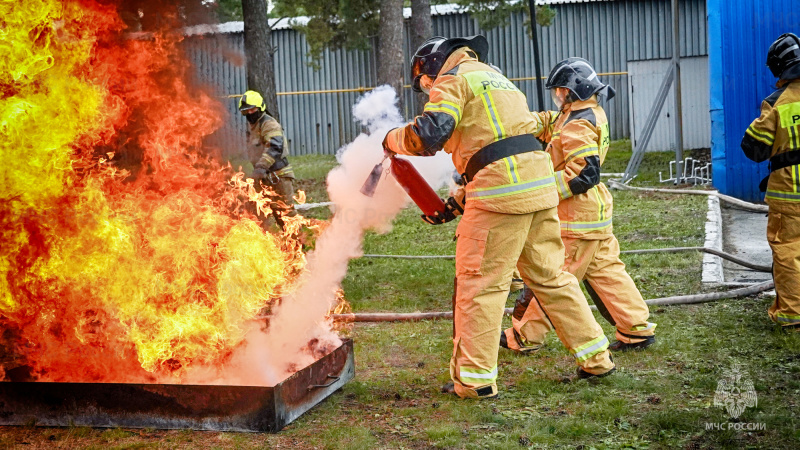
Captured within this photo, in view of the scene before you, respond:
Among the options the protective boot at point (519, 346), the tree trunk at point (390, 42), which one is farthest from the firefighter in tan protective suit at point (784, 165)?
the tree trunk at point (390, 42)

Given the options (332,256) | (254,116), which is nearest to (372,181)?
(332,256)

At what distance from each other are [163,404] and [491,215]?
2266 mm

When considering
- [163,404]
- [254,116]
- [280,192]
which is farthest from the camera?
[280,192]

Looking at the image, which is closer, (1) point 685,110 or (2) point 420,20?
(2) point 420,20

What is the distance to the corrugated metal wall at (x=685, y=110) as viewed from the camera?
22.5 meters

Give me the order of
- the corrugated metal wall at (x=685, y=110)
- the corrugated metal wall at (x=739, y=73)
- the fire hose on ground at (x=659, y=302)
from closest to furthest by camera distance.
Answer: the fire hose on ground at (x=659, y=302) < the corrugated metal wall at (x=739, y=73) < the corrugated metal wall at (x=685, y=110)

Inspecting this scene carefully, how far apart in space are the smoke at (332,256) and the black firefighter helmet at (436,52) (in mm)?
661

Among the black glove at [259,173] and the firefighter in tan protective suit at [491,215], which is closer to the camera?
the firefighter in tan protective suit at [491,215]

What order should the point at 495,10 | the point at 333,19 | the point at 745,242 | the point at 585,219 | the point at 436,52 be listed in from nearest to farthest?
the point at 436,52 → the point at 585,219 → the point at 745,242 → the point at 333,19 → the point at 495,10

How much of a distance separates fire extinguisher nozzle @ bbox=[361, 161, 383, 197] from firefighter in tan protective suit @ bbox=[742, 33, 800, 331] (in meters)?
3.16

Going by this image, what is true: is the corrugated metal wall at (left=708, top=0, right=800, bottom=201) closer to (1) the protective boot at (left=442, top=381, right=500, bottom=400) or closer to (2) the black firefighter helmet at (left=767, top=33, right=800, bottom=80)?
(2) the black firefighter helmet at (left=767, top=33, right=800, bottom=80)

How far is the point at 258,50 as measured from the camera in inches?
597

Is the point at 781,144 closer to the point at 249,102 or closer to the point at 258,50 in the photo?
the point at 249,102

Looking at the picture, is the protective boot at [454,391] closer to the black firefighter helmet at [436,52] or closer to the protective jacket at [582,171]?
the protective jacket at [582,171]
